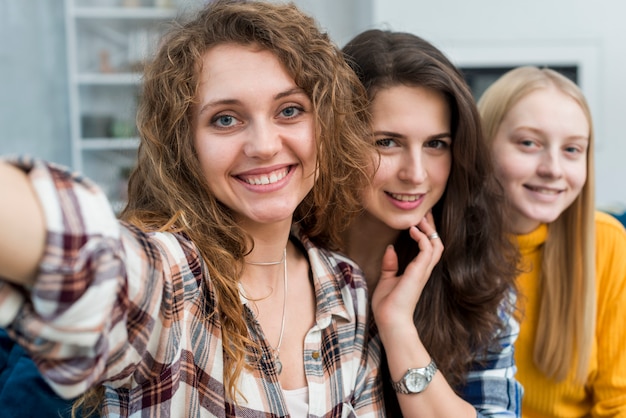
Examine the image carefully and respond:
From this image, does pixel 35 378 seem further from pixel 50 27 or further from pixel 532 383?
pixel 50 27

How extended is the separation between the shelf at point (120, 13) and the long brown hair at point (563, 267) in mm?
3212

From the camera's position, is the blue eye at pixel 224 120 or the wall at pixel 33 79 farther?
the wall at pixel 33 79

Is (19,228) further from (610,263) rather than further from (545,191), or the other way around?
(610,263)

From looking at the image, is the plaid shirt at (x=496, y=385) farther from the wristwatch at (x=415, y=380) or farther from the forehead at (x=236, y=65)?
the forehead at (x=236, y=65)

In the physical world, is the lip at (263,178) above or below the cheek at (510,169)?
above

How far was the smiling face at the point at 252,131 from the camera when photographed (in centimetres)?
104

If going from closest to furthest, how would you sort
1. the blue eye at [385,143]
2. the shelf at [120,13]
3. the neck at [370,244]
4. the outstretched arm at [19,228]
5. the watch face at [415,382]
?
the outstretched arm at [19,228] → the watch face at [415,382] → the blue eye at [385,143] → the neck at [370,244] → the shelf at [120,13]

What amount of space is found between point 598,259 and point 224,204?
3.43 feet

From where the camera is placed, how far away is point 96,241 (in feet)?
2.10

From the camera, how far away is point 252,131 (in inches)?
41.0

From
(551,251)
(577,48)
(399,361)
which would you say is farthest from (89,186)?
(577,48)

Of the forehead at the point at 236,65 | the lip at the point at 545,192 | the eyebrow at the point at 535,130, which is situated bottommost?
the lip at the point at 545,192

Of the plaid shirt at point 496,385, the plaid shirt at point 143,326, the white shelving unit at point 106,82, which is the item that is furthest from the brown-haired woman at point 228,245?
the white shelving unit at point 106,82

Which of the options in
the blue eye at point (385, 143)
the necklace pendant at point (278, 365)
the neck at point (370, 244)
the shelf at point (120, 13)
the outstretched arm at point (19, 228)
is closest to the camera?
the outstretched arm at point (19, 228)
